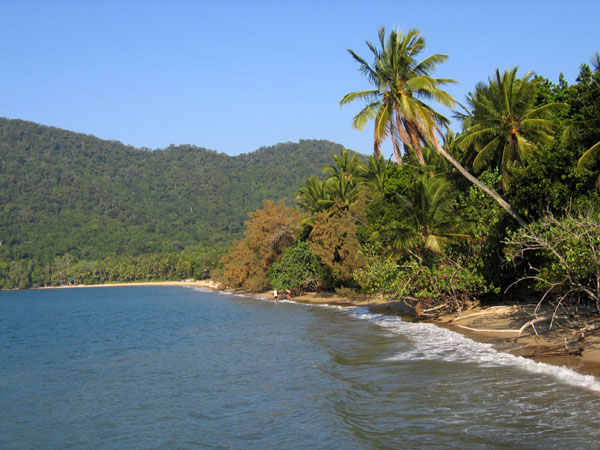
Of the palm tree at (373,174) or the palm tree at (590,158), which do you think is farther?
the palm tree at (373,174)

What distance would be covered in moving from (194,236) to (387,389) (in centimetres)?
15642

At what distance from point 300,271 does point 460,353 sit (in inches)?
1150

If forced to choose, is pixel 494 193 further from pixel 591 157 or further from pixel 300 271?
pixel 300 271

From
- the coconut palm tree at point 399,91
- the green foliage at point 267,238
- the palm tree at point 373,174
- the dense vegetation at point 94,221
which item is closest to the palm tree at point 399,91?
the coconut palm tree at point 399,91

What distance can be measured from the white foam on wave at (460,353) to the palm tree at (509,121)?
6547 millimetres

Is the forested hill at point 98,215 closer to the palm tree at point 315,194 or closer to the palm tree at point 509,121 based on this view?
the palm tree at point 315,194

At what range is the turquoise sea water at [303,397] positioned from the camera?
9.11 metres

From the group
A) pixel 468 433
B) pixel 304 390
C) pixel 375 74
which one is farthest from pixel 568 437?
pixel 375 74

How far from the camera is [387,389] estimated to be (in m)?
12.0

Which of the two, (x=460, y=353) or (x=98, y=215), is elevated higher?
(x=98, y=215)

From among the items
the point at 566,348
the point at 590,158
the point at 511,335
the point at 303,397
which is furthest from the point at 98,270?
the point at 590,158

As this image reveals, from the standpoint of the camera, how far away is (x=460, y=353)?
1554 centimetres

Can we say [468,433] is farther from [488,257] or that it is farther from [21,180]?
[21,180]

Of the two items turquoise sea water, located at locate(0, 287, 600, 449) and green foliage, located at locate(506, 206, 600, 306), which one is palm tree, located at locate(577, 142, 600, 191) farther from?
turquoise sea water, located at locate(0, 287, 600, 449)
